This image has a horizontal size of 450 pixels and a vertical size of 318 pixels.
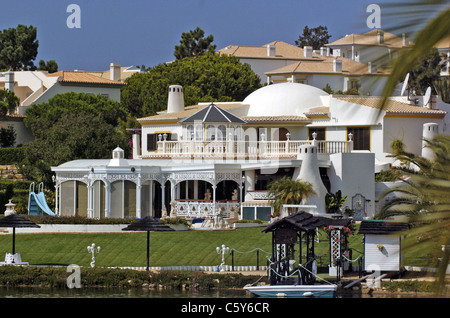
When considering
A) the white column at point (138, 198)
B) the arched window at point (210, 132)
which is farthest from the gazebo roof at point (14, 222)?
the arched window at point (210, 132)

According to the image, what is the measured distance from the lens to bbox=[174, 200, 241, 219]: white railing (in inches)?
1441

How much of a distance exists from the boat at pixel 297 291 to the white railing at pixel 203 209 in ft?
47.9

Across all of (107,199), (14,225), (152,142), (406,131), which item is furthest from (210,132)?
(14,225)

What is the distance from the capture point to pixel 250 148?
4078 centimetres

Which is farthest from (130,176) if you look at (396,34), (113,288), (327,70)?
(327,70)

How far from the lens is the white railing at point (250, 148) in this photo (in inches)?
1590

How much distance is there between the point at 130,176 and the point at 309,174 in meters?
8.05

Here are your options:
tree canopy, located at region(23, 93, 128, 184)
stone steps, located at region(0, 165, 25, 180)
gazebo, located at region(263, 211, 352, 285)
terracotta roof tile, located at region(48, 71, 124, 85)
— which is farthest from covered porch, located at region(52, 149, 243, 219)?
terracotta roof tile, located at region(48, 71, 124, 85)

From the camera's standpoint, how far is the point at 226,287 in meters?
25.1

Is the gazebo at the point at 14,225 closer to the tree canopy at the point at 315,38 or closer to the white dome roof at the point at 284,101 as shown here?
the white dome roof at the point at 284,101

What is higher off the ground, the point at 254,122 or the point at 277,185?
the point at 254,122

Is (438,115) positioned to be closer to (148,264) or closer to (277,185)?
(277,185)

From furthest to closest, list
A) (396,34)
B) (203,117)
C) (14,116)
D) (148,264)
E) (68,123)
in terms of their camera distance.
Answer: (14,116)
(68,123)
(203,117)
(148,264)
(396,34)

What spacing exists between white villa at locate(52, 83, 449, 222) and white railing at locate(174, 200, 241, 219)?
0.04 metres
